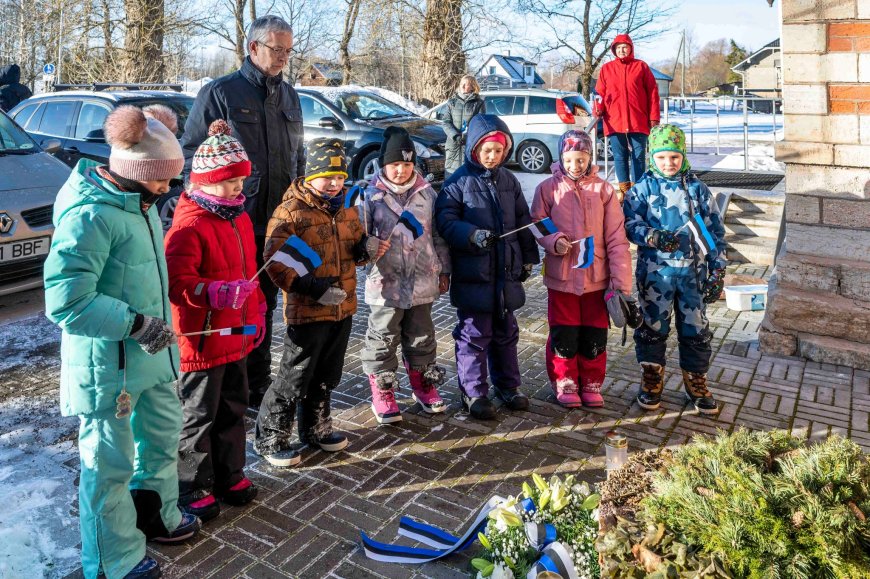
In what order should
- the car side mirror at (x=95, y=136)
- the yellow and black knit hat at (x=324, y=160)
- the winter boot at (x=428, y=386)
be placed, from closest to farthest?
1. the yellow and black knit hat at (x=324, y=160)
2. the winter boot at (x=428, y=386)
3. the car side mirror at (x=95, y=136)

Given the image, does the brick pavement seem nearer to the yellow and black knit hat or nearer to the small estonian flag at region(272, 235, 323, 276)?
the small estonian flag at region(272, 235, 323, 276)

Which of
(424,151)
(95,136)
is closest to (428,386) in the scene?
(95,136)

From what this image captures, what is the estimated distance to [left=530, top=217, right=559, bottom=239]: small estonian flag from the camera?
4.49 metres

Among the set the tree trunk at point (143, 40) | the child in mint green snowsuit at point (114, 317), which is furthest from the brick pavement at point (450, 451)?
the tree trunk at point (143, 40)

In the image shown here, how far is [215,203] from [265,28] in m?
1.40

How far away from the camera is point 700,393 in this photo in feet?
15.4

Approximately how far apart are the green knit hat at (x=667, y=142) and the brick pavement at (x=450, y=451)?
4.97ft

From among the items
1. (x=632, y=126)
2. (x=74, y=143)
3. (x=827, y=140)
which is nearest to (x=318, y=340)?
(x=827, y=140)

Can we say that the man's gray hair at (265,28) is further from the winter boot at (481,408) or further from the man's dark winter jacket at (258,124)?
the winter boot at (481,408)

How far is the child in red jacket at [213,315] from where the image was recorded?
3264 mm

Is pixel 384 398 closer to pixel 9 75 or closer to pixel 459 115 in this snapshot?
pixel 459 115

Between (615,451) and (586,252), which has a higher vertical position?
(586,252)

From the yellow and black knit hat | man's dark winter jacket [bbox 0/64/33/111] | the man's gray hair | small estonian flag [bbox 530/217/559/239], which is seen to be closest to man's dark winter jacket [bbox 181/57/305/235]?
the man's gray hair

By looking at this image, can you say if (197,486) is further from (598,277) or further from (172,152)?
(598,277)
